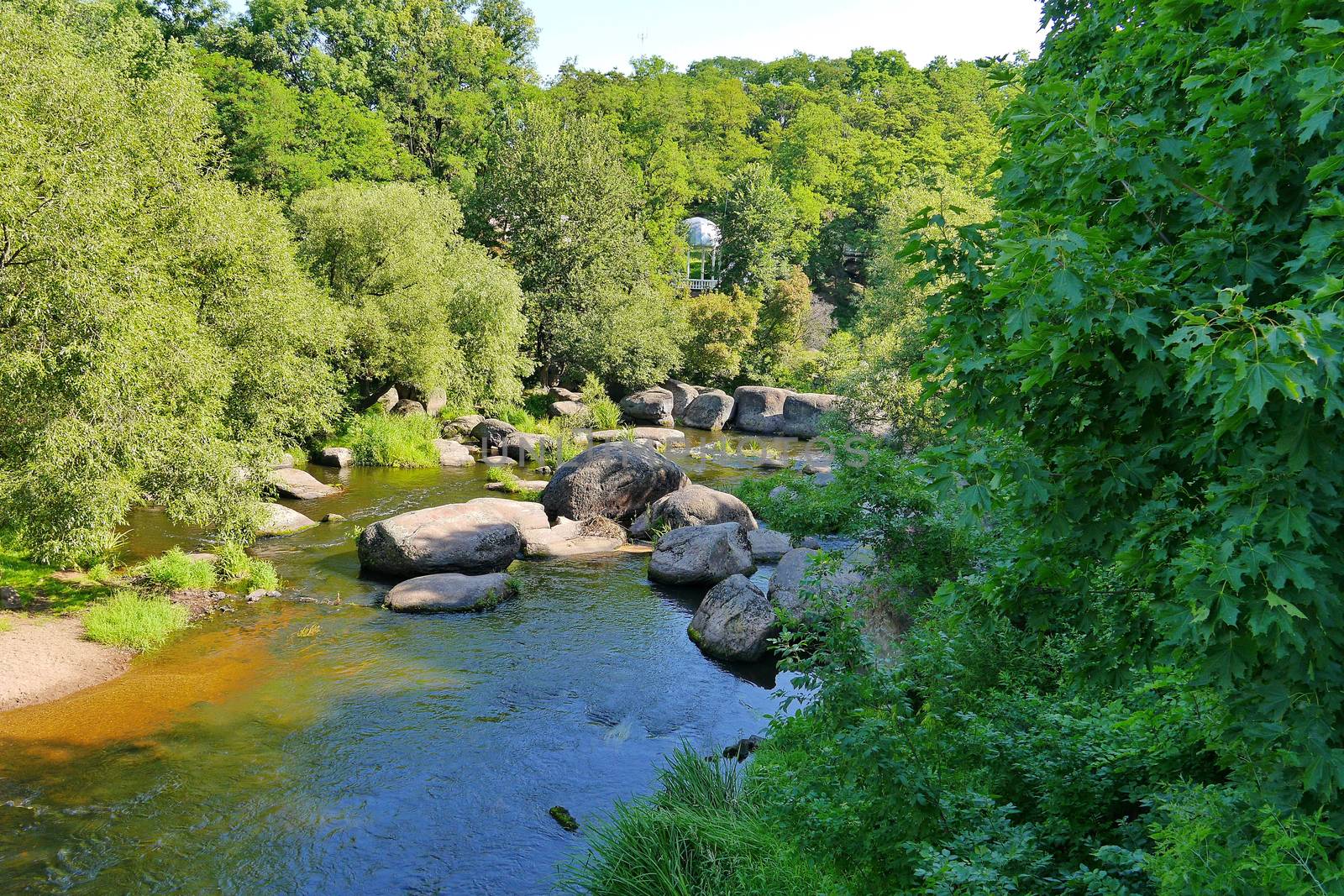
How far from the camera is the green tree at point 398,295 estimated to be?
3194 cm

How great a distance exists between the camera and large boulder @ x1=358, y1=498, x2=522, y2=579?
19438 mm

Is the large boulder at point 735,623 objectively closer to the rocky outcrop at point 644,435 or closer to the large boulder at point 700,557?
the large boulder at point 700,557

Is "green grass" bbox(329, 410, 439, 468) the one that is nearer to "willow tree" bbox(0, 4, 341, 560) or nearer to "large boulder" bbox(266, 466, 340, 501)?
"large boulder" bbox(266, 466, 340, 501)

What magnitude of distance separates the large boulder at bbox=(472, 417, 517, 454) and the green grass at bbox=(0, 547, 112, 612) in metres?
17.3

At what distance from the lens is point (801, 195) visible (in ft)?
224

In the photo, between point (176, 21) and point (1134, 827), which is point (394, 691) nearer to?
point (1134, 827)

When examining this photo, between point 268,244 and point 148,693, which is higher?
point 268,244

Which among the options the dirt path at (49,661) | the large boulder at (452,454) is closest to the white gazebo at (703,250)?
the large boulder at (452,454)

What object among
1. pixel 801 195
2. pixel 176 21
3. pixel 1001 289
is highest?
pixel 176 21

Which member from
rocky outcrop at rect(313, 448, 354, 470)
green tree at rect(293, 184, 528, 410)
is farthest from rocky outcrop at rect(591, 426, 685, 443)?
rocky outcrop at rect(313, 448, 354, 470)

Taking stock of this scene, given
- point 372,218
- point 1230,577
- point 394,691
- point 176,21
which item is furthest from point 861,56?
point 1230,577

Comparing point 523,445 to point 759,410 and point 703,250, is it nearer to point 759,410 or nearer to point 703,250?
point 759,410

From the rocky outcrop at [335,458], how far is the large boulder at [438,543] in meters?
10.6

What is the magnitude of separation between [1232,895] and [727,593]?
12.5m
